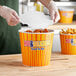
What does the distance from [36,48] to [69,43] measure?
1.05 feet

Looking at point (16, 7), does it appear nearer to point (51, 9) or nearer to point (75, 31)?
point (51, 9)

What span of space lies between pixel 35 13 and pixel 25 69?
32 centimetres

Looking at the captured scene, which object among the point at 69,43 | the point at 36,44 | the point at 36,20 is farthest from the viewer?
the point at 69,43

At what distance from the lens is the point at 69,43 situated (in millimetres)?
1322

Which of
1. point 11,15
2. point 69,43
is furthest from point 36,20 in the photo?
point 69,43

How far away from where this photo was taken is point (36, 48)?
1066 mm

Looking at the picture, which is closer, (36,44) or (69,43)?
(36,44)

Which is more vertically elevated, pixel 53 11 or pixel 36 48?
pixel 53 11

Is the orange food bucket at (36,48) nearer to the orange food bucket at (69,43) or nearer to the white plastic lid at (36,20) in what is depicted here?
the white plastic lid at (36,20)

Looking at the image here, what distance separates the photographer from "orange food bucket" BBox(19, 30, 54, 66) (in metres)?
1.05

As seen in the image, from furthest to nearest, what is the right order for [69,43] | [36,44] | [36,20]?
[69,43] < [36,20] < [36,44]

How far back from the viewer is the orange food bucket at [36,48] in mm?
1055

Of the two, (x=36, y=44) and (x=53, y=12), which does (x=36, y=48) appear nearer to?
(x=36, y=44)

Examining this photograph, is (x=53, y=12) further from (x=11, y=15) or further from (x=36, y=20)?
(x=11, y=15)
